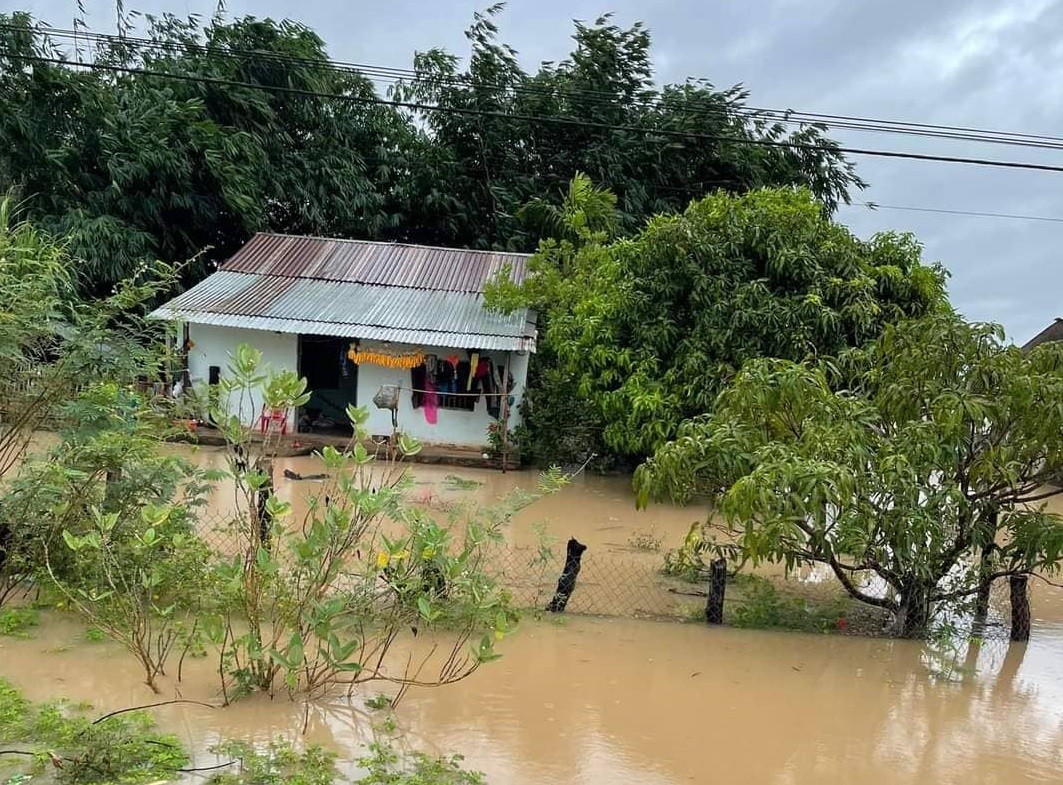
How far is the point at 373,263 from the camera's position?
17.9 meters

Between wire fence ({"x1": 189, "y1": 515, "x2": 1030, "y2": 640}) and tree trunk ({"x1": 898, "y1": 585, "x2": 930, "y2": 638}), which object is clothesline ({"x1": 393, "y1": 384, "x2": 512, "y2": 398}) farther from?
tree trunk ({"x1": 898, "y1": 585, "x2": 930, "y2": 638})

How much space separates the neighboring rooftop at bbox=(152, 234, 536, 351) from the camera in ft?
48.1

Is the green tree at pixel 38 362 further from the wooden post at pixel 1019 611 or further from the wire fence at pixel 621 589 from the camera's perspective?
the wooden post at pixel 1019 611

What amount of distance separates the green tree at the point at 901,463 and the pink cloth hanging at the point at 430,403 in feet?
27.4

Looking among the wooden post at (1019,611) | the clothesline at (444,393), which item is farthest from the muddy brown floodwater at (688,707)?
the clothesline at (444,393)

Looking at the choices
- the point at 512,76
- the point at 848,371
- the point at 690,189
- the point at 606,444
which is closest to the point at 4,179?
the point at 512,76

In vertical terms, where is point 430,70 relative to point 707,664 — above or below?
above

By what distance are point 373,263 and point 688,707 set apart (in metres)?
13.7

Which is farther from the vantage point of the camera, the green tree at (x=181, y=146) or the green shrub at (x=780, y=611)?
the green tree at (x=181, y=146)

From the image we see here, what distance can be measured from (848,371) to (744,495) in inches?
152

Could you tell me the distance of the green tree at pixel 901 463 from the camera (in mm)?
6301

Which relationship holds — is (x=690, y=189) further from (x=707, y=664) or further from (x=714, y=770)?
(x=714, y=770)

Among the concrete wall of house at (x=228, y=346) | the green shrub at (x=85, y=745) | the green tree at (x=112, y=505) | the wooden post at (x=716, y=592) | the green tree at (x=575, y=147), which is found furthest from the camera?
the green tree at (x=575, y=147)

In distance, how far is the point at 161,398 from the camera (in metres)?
7.03
